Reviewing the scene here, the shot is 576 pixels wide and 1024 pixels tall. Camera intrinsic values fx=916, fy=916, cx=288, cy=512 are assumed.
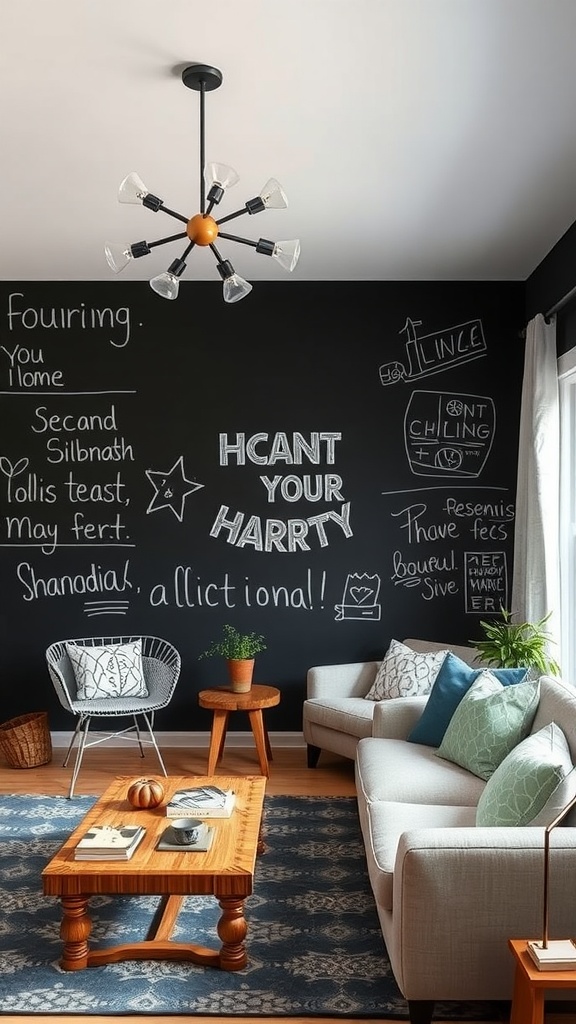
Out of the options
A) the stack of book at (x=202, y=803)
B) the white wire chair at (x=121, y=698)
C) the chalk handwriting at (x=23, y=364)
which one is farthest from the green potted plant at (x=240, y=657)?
the chalk handwriting at (x=23, y=364)

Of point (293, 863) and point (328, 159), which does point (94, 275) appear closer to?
point (328, 159)

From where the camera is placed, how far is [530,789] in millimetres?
2648

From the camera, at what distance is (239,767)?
513 centimetres

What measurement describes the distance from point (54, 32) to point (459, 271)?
313 cm

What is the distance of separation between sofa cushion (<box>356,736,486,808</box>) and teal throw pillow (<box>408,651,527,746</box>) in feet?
0.29

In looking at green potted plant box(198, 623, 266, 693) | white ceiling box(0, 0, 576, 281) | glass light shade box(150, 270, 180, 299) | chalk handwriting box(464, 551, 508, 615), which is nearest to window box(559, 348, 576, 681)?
chalk handwriting box(464, 551, 508, 615)

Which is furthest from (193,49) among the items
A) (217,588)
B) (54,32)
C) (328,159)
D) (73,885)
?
(217,588)

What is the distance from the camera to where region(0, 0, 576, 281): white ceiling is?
267 cm

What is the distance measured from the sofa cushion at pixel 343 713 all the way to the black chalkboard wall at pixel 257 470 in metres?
0.58

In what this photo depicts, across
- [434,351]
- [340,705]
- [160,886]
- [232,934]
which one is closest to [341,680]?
[340,705]

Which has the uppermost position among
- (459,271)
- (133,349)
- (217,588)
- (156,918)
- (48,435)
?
(459,271)

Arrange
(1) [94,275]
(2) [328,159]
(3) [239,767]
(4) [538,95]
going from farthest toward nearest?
1. (1) [94,275]
2. (3) [239,767]
3. (2) [328,159]
4. (4) [538,95]

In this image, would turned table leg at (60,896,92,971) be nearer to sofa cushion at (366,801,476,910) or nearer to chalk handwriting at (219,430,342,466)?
sofa cushion at (366,801,476,910)

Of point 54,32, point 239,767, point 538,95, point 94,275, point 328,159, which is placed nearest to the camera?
point 54,32
